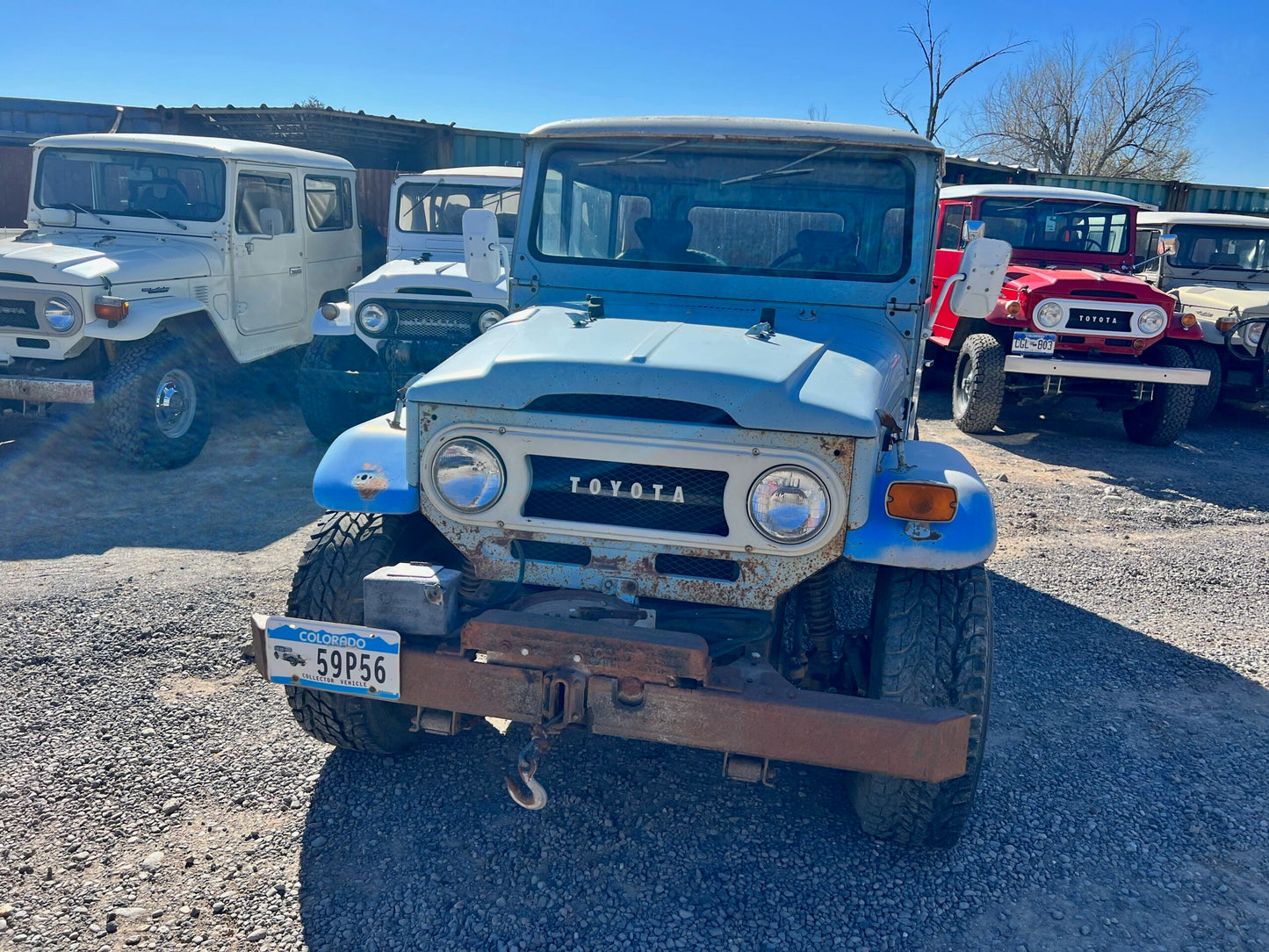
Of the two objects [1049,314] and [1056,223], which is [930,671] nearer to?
[1049,314]

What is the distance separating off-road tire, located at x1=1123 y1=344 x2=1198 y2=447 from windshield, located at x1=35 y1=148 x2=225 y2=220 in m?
7.99

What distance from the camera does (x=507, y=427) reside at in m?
2.62

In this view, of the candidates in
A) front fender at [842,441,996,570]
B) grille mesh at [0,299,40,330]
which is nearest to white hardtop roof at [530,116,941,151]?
front fender at [842,441,996,570]

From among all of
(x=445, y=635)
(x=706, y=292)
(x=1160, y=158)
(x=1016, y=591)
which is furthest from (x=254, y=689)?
(x=1160, y=158)

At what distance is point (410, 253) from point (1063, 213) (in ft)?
20.0

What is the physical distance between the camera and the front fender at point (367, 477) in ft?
9.10

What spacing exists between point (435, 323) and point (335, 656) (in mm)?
4760

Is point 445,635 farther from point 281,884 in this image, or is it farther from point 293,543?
point 293,543

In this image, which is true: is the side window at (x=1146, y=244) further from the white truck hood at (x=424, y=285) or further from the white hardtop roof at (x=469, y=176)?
the white truck hood at (x=424, y=285)

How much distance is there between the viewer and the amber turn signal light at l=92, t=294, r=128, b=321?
639cm

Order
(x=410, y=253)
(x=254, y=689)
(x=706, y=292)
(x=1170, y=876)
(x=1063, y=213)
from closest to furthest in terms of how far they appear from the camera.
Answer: (x=1170, y=876), (x=706, y=292), (x=254, y=689), (x=410, y=253), (x=1063, y=213)

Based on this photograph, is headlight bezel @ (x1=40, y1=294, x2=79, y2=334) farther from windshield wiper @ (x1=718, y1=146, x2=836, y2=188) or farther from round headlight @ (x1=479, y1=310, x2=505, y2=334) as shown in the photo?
windshield wiper @ (x1=718, y1=146, x2=836, y2=188)

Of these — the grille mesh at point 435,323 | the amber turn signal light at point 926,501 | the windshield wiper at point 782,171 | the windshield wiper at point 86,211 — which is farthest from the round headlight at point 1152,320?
the windshield wiper at point 86,211

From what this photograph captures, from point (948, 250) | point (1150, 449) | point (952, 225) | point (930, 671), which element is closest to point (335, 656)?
point (930, 671)
